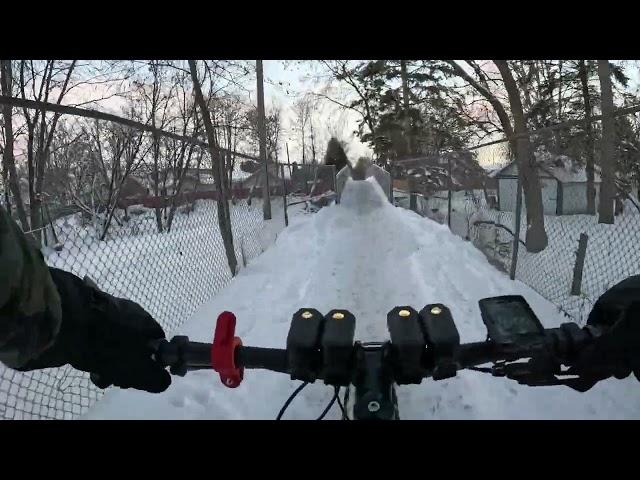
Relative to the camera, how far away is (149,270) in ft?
19.1

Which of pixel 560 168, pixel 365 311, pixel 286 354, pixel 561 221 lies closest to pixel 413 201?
pixel 561 221

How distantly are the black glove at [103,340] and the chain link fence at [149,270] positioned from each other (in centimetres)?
196

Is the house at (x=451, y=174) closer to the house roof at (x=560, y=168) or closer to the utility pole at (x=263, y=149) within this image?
the house roof at (x=560, y=168)

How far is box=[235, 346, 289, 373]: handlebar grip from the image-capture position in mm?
1207

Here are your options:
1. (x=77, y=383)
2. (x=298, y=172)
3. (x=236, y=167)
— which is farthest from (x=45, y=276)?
(x=298, y=172)

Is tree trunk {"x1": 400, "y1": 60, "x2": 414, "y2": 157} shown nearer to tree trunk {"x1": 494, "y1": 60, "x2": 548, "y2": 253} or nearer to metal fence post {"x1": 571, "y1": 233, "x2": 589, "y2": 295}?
tree trunk {"x1": 494, "y1": 60, "x2": 548, "y2": 253}

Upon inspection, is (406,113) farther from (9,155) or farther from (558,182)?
(9,155)

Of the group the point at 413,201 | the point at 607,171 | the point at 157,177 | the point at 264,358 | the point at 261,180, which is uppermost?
the point at 157,177

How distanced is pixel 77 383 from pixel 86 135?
10.9 meters

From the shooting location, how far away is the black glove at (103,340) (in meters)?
1.14

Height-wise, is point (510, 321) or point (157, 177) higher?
point (157, 177)

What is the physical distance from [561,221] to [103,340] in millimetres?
7862

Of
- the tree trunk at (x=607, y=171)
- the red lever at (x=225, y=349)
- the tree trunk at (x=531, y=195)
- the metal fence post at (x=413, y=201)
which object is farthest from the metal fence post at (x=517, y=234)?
the metal fence post at (x=413, y=201)

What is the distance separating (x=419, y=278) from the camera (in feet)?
18.7
